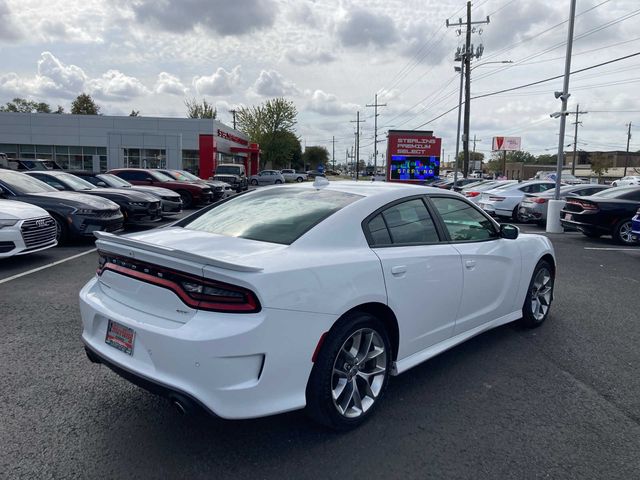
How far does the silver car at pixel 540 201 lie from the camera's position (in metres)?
15.3

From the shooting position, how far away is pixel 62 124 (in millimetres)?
42500

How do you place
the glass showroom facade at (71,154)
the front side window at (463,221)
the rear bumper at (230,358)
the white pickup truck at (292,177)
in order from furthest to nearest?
the white pickup truck at (292,177), the glass showroom facade at (71,154), the front side window at (463,221), the rear bumper at (230,358)

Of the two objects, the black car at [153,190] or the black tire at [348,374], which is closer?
the black tire at [348,374]

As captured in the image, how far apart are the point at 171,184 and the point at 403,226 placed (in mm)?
16031

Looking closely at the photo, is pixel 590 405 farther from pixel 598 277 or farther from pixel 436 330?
pixel 598 277

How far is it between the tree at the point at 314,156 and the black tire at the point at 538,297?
113221 millimetres

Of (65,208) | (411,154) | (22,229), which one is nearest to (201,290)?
(22,229)

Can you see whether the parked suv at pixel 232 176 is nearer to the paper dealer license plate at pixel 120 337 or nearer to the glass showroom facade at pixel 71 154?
the glass showroom facade at pixel 71 154

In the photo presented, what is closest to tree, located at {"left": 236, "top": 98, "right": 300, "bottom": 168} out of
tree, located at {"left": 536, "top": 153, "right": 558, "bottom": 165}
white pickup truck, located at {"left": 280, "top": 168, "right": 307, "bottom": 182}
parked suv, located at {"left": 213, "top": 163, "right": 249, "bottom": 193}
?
white pickup truck, located at {"left": 280, "top": 168, "right": 307, "bottom": 182}

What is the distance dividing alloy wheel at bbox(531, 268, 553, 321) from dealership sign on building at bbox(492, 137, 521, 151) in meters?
74.3

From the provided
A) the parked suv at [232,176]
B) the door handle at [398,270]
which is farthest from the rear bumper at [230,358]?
the parked suv at [232,176]

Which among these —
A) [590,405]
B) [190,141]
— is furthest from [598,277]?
[190,141]

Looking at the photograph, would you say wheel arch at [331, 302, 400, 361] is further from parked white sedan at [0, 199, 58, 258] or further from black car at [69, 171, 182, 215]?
black car at [69, 171, 182, 215]

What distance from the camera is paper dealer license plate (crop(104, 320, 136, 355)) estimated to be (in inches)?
110
